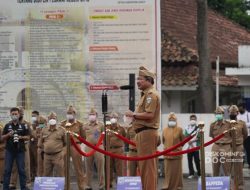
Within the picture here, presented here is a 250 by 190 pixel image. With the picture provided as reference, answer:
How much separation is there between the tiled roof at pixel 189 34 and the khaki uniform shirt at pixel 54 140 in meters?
9.80

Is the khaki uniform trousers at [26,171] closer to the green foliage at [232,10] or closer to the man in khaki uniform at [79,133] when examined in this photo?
the man in khaki uniform at [79,133]

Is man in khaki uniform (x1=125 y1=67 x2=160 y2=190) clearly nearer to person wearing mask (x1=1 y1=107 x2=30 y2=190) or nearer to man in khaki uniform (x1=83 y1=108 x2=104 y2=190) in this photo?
person wearing mask (x1=1 y1=107 x2=30 y2=190)

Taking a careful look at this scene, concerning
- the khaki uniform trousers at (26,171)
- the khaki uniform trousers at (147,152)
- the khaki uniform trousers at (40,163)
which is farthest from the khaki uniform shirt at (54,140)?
the khaki uniform trousers at (147,152)

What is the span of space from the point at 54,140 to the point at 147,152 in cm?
653

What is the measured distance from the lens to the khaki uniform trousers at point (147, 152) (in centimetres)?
1442

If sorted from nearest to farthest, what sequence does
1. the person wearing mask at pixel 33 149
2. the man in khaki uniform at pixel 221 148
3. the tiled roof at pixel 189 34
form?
the man in khaki uniform at pixel 221 148, the person wearing mask at pixel 33 149, the tiled roof at pixel 189 34

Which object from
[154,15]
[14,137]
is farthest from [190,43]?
[14,137]

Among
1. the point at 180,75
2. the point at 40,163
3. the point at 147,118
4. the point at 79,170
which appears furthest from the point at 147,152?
the point at 180,75

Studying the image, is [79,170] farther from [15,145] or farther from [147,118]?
[147,118]

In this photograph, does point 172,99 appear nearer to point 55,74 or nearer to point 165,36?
point 165,36

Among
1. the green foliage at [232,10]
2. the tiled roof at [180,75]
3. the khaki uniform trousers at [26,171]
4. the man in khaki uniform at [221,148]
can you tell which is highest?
the green foliage at [232,10]

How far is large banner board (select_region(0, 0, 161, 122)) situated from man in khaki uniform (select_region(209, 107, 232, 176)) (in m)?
4.21

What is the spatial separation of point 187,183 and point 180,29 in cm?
1111

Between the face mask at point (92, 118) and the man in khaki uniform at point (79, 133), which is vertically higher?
the face mask at point (92, 118)
